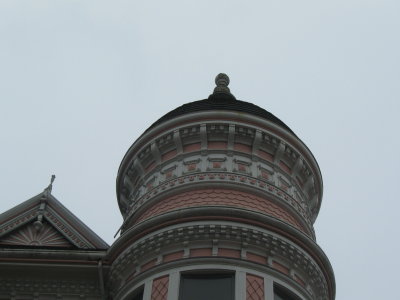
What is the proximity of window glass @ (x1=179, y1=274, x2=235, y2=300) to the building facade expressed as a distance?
26 millimetres

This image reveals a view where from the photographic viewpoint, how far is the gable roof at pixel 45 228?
20.2m

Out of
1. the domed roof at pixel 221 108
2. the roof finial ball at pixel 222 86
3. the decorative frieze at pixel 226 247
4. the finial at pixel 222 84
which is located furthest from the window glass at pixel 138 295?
the finial at pixel 222 84

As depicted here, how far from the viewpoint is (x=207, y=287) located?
1553 centimetres

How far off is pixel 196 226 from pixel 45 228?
22.0 feet

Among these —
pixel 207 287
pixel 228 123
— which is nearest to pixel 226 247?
pixel 207 287

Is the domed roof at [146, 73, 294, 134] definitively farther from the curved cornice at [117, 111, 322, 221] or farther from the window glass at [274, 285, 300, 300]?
the window glass at [274, 285, 300, 300]

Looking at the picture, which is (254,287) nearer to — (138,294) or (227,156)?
(138,294)

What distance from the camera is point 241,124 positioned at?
63.4ft

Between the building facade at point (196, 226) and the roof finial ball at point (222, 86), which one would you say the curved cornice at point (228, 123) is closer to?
the building facade at point (196, 226)

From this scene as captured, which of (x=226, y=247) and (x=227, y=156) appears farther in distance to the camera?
(x=227, y=156)

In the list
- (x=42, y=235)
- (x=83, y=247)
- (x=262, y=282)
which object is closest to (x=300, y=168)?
(x=262, y=282)

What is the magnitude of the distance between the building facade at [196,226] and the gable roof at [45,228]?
0.11 ft

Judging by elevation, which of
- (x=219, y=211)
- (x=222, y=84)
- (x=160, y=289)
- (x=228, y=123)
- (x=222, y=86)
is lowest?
(x=160, y=289)

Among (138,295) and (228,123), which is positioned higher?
(228,123)
